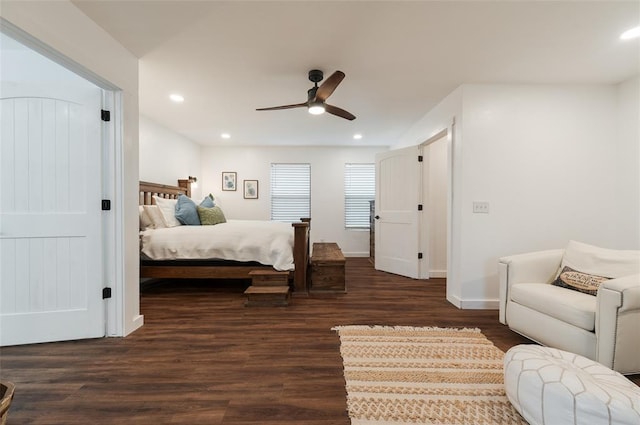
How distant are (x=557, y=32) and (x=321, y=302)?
314 centimetres

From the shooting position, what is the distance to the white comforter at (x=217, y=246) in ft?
10.8

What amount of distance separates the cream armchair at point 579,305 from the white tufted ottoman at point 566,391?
17.2 inches

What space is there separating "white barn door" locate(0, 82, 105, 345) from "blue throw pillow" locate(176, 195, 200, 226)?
5.66 feet

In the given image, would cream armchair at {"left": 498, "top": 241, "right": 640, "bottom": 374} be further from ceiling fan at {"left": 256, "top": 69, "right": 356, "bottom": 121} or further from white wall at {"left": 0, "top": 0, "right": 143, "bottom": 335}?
white wall at {"left": 0, "top": 0, "right": 143, "bottom": 335}

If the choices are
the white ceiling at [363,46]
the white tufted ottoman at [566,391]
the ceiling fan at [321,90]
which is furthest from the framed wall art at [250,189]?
the white tufted ottoman at [566,391]

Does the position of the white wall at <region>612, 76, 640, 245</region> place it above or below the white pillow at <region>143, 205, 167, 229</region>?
above

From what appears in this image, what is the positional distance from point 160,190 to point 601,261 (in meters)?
5.21

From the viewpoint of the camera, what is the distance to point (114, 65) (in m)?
2.11

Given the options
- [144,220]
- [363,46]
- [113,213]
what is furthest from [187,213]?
[363,46]

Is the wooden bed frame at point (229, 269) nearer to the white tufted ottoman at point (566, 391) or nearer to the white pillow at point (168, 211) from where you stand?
the white pillow at point (168, 211)

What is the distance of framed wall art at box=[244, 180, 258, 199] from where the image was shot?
5898 mm

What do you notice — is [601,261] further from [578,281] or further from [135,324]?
[135,324]

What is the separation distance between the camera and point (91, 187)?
2113 mm

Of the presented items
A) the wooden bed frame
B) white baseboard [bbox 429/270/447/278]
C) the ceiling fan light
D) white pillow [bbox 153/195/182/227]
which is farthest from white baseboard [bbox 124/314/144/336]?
white baseboard [bbox 429/270/447/278]
